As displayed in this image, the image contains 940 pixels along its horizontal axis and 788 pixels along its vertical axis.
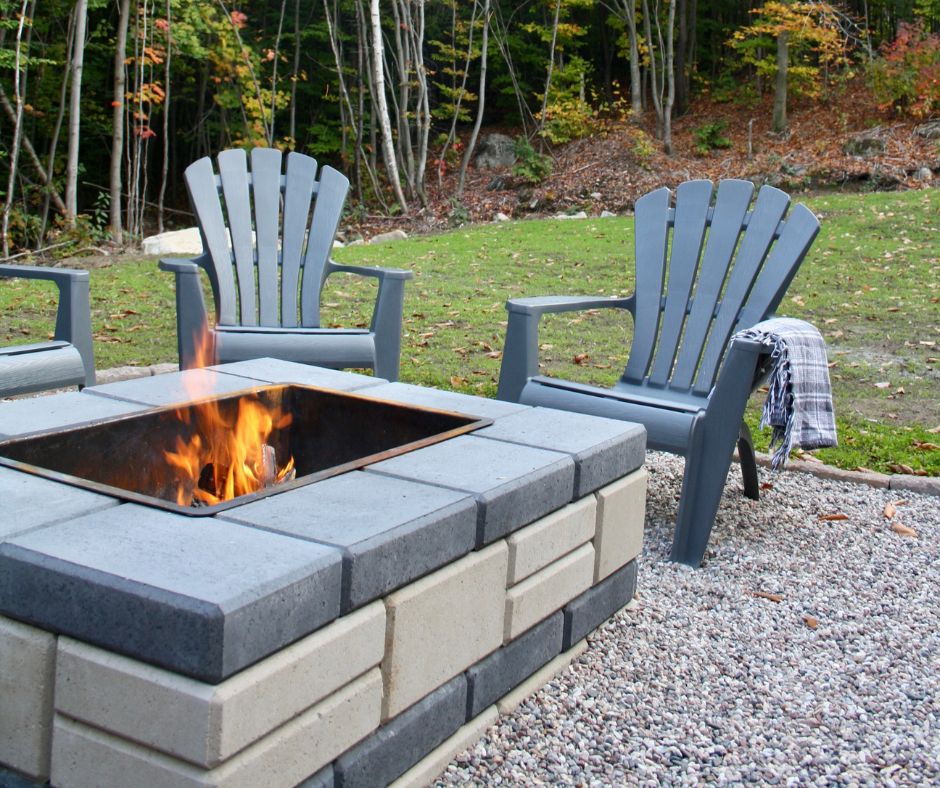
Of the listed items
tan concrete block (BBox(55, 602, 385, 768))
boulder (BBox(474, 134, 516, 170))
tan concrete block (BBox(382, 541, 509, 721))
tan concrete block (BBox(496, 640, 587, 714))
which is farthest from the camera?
boulder (BBox(474, 134, 516, 170))

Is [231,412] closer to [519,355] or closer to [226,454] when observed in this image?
[226,454]

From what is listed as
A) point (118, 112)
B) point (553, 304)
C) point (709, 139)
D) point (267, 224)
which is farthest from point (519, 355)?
point (709, 139)

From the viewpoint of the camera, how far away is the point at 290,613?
4.58 feet

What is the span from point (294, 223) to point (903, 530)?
2666 millimetres

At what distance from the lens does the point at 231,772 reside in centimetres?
132

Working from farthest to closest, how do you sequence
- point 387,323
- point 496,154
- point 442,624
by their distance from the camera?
point 496,154
point 387,323
point 442,624

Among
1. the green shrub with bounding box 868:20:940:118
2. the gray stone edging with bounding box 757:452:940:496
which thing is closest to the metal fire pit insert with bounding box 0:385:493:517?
the gray stone edging with bounding box 757:452:940:496

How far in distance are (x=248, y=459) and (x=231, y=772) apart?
43.6 inches

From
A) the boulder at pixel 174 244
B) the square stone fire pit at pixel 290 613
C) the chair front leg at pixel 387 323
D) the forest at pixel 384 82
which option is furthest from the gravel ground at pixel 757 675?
the forest at pixel 384 82

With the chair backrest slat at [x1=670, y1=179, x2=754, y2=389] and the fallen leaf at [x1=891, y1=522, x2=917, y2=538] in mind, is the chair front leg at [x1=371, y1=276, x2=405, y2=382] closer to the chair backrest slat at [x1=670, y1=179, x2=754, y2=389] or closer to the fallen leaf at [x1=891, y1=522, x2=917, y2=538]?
the chair backrest slat at [x1=670, y1=179, x2=754, y2=389]

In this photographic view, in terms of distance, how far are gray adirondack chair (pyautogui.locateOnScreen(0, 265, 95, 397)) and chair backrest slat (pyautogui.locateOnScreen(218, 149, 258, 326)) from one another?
2.76 ft

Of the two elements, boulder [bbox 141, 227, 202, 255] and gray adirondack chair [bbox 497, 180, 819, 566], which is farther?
boulder [bbox 141, 227, 202, 255]

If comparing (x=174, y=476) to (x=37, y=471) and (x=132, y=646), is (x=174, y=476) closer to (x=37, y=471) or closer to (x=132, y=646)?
(x=37, y=471)

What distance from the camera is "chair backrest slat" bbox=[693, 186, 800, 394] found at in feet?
11.4
